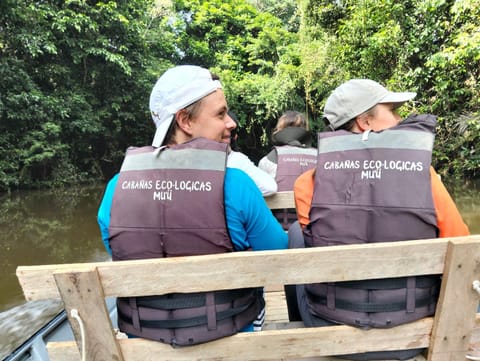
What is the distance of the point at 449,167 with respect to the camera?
872cm

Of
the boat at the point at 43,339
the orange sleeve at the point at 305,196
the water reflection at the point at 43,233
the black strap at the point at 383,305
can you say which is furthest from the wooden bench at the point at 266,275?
the water reflection at the point at 43,233

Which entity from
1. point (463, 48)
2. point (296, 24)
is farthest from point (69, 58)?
point (463, 48)

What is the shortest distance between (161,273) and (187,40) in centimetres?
1579

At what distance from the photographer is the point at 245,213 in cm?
116

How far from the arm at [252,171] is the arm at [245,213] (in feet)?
0.59

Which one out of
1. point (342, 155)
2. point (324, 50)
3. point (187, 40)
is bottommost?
point (342, 155)

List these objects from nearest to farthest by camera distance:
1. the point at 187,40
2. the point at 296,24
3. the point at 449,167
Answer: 1. the point at 449,167
2. the point at 187,40
3. the point at 296,24

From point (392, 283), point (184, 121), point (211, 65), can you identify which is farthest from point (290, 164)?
point (211, 65)

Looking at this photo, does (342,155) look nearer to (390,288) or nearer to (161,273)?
(390,288)

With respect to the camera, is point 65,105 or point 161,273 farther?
point 65,105

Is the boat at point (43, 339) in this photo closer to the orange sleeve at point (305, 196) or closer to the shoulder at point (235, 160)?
the shoulder at point (235, 160)

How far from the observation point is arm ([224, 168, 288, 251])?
1149 millimetres

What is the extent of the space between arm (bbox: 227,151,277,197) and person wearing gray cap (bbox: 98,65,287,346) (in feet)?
0.62

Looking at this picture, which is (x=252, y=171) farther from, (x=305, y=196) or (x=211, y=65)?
(x=211, y=65)
